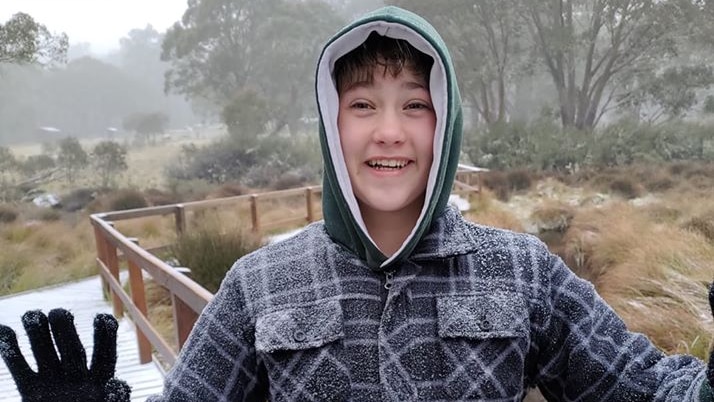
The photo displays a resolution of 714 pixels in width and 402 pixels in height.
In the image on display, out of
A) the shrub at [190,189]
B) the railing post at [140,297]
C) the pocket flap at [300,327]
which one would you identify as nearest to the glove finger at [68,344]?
the pocket flap at [300,327]

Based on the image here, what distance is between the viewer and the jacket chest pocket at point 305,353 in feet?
2.73

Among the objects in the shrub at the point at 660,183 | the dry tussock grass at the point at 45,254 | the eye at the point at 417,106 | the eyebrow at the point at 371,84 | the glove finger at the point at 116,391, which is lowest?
the dry tussock grass at the point at 45,254

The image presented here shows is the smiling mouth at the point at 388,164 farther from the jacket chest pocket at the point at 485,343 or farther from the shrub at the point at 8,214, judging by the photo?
the shrub at the point at 8,214

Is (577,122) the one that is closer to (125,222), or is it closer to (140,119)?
(125,222)

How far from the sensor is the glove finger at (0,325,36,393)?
2.78 feet

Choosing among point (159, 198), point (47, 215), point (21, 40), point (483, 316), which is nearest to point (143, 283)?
point (483, 316)

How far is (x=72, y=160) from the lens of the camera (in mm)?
15953

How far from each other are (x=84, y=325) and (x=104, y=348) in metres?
4.08

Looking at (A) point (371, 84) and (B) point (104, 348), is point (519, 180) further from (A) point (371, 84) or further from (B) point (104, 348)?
(B) point (104, 348)

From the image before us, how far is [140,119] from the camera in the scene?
2908 centimetres

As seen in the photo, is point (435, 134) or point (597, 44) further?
point (597, 44)

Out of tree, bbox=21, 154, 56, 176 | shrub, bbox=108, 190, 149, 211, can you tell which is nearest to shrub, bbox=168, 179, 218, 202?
shrub, bbox=108, 190, 149, 211

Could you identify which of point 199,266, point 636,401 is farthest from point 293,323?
point 199,266

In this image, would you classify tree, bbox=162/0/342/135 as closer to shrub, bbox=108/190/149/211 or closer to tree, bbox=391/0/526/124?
tree, bbox=391/0/526/124
